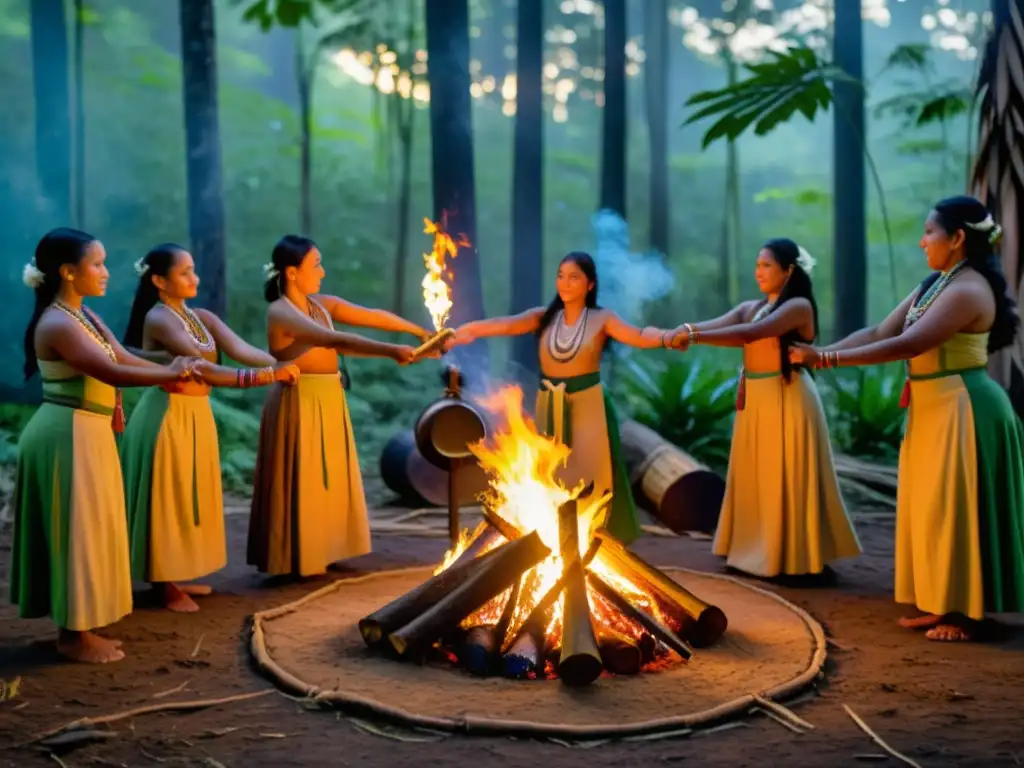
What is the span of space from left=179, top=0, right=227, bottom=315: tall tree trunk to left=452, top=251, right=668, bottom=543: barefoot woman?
521 centimetres

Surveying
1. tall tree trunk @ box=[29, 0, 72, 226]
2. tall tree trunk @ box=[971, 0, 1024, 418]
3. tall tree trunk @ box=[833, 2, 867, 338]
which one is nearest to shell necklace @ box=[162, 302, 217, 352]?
tall tree trunk @ box=[971, 0, 1024, 418]

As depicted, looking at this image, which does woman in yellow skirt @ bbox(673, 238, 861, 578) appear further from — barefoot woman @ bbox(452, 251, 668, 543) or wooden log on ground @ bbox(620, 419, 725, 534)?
wooden log on ground @ bbox(620, 419, 725, 534)

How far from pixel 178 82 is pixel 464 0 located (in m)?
12.2

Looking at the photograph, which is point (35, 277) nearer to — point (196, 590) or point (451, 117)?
point (196, 590)

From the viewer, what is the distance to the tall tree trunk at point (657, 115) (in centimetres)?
2012

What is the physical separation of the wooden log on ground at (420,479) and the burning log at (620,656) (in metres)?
4.11

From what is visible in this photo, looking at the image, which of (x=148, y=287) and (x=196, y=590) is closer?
(x=148, y=287)

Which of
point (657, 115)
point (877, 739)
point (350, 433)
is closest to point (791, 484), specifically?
point (877, 739)

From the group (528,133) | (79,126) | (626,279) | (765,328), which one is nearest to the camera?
(765,328)

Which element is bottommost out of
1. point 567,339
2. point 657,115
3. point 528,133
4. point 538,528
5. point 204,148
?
point 538,528

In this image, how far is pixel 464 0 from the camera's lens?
9.75m

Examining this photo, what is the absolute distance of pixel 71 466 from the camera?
13.9ft

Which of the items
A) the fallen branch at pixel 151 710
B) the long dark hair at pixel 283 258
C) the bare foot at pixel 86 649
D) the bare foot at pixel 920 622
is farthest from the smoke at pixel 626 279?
the fallen branch at pixel 151 710

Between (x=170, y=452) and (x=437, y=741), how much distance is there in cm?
253
